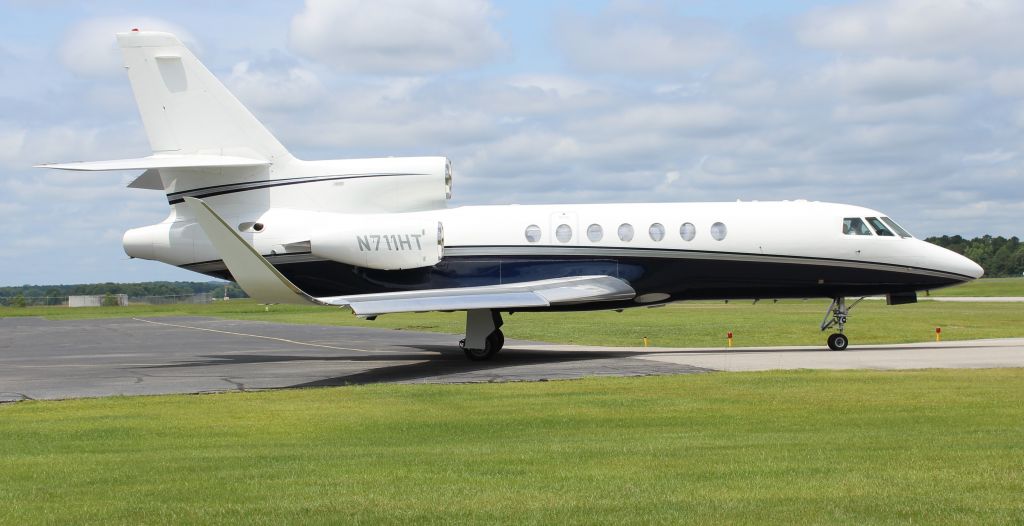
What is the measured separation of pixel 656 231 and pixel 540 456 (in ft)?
49.3

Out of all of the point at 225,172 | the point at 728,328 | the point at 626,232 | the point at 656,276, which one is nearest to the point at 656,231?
the point at 626,232

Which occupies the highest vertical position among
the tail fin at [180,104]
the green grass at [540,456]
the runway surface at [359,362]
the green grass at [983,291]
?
the tail fin at [180,104]

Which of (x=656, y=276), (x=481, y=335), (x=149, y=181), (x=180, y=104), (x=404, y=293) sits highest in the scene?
(x=180, y=104)

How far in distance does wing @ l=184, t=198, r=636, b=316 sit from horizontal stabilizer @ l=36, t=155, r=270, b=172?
122 inches

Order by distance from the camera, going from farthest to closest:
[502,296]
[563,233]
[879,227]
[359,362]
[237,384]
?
[359,362], [563,233], [879,227], [502,296], [237,384]

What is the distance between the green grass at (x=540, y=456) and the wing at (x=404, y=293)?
13.9 ft

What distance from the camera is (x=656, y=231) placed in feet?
80.0

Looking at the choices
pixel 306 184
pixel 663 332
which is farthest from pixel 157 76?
pixel 663 332

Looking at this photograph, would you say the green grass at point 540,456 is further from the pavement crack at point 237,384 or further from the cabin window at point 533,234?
the cabin window at point 533,234

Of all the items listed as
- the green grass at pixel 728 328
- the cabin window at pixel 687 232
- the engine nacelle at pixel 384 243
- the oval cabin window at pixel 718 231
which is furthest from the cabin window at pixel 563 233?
the green grass at pixel 728 328

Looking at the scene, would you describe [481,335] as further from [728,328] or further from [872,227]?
[728,328]

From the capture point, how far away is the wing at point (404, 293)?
19984mm

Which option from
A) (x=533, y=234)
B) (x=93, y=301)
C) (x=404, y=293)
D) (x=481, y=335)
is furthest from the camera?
(x=93, y=301)

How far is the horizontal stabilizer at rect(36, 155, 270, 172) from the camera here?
71.4ft
